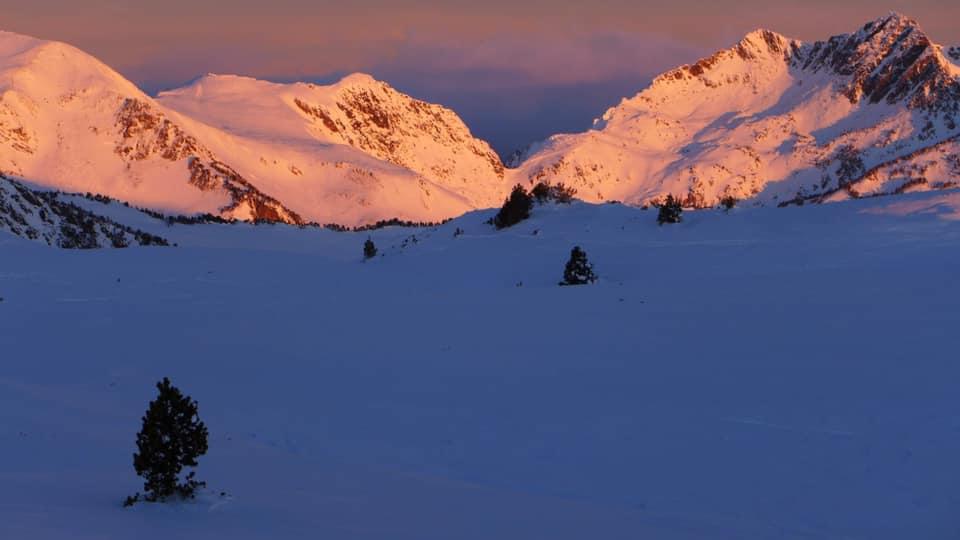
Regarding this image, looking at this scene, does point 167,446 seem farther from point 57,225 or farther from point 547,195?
point 57,225

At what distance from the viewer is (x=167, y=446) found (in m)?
10.1

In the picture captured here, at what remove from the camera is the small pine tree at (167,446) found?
994cm

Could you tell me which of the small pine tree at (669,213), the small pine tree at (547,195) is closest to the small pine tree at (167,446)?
the small pine tree at (669,213)

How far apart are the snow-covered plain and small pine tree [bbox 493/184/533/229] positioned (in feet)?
29.3

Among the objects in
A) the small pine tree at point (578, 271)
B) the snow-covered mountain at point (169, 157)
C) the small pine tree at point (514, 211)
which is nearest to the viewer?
the small pine tree at point (578, 271)

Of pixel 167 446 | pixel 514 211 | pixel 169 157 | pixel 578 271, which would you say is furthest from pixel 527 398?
pixel 169 157

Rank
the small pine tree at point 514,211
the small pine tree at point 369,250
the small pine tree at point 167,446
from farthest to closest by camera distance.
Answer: the small pine tree at point 514,211 → the small pine tree at point 369,250 → the small pine tree at point 167,446

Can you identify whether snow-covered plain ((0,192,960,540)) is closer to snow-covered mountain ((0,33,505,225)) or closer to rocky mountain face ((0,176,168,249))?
rocky mountain face ((0,176,168,249))

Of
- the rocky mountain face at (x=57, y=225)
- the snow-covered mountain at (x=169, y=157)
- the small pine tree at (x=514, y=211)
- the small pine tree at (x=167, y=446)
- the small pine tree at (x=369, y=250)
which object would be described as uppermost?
the snow-covered mountain at (x=169, y=157)

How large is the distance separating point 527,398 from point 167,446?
6572 mm

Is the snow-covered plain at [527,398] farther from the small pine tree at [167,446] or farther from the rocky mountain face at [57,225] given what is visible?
the rocky mountain face at [57,225]

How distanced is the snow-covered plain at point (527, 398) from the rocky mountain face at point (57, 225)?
89.0 ft

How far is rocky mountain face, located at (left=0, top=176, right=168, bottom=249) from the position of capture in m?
53.4

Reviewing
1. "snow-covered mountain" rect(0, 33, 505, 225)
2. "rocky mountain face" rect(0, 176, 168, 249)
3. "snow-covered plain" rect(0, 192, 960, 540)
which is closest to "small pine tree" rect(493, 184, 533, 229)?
"snow-covered plain" rect(0, 192, 960, 540)
